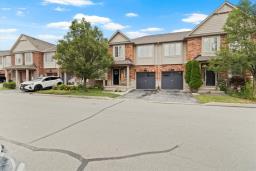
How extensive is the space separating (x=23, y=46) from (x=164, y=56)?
24303 millimetres

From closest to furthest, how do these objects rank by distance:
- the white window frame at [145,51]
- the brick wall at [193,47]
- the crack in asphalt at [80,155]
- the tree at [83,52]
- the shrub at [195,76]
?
the crack in asphalt at [80,155] < the tree at [83,52] < the shrub at [195,76] < the brick wall at [193,47] < the white window frame at [145,51]

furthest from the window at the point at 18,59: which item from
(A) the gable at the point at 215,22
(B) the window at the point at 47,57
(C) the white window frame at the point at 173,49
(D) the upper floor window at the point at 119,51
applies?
(A) the gable at the point at 215,22

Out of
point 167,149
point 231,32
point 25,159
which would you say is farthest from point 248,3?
point 25,159

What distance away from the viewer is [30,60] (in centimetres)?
3475

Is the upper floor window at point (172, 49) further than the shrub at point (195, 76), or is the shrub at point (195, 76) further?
the upper floor window at point (172, 49)

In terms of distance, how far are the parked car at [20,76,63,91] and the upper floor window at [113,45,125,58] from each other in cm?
936

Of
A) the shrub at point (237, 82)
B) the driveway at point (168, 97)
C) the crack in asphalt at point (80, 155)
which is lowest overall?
the crack in asphalt at point (80, 155)

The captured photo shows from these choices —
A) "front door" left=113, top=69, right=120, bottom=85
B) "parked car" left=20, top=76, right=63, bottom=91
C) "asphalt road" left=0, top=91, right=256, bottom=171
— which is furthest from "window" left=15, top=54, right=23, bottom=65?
"asphalt road" left=0, top=91, right=256, bottom=171

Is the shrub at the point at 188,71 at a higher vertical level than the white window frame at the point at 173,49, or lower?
lower

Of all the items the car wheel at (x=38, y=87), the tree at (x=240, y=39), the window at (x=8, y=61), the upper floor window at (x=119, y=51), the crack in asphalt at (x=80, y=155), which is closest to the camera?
the crack in asphalt at (x=80, y=155)

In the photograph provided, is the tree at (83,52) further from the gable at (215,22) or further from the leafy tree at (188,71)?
the gable at (215,22)

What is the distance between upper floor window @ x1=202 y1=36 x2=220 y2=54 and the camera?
76.6 ft

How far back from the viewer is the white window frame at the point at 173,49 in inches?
1020

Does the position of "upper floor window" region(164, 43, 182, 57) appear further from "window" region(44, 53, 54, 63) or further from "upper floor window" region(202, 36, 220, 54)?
"window" region(44, 53, 54, 63)
